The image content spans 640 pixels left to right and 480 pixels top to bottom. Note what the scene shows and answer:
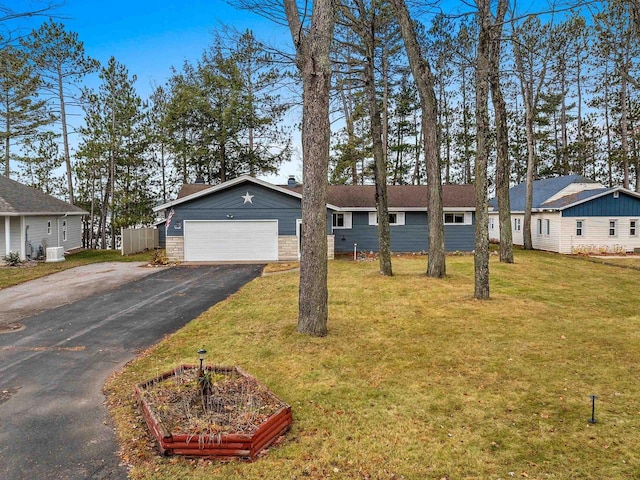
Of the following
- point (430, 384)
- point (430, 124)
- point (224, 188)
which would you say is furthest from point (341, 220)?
point (430, 384)

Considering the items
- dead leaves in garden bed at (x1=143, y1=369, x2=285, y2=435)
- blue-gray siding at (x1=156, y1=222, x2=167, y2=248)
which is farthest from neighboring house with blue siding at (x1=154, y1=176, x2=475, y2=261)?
dead leaves in garden bed at (x1=143, y1=369, x2=285, y2=435)

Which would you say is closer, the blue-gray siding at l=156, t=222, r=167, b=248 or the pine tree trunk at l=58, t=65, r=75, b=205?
the pine tree trunk at l=58, t=65, r=75, b=205

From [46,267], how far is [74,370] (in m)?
14.0

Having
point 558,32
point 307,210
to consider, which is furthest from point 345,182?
point 307,210

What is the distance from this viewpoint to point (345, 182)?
1156 inches

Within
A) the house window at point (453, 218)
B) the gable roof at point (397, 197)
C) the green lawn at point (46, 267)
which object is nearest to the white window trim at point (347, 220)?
the gable roof at point (397, 197)

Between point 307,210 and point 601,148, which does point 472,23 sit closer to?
point 307,210

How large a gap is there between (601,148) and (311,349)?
112ft

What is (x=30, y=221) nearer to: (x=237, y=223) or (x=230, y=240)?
(x=230, y=240)

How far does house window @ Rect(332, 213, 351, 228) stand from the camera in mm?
22078

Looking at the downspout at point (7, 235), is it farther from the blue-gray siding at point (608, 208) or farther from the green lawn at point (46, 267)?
the blue-gray siding at point (608, 208)

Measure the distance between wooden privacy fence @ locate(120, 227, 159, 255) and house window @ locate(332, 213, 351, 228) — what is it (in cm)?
1151

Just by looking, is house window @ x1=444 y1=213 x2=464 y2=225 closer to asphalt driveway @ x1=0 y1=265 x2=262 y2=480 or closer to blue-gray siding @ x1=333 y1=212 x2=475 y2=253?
blue-gray siding @ x1=333 y1=212 x2=475 y2=253

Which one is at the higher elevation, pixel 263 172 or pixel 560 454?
pixel 263 172
